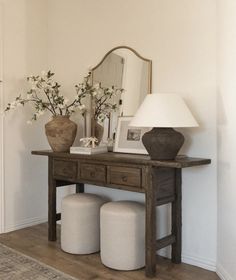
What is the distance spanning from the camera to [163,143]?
92.0 inches

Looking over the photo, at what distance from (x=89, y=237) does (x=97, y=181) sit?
487mm

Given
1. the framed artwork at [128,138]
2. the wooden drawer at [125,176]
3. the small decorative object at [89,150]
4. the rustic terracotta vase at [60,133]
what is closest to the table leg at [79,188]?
the rustic terracotta vase at [60,133]

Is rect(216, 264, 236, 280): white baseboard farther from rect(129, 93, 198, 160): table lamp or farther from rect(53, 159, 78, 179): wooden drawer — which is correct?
rect(53, 159, 78, 179): wooden drawer

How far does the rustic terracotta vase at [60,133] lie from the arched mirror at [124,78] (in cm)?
32

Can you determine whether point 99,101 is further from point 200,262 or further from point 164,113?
point 200,262

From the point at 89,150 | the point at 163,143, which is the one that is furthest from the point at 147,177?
the point at 89,150

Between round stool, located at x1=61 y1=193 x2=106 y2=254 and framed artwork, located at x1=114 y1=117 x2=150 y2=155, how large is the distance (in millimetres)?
520

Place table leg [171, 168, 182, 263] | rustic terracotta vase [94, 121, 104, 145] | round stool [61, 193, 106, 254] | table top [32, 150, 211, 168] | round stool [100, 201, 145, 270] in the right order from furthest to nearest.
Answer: rustic terracotta vase [94, 121, 104, 145], round stool [61, 193, 106, 254], table leg [171, 168, 182, 263], round stool [100, 201, 145, 270], table top [32, 150, 211, 168]

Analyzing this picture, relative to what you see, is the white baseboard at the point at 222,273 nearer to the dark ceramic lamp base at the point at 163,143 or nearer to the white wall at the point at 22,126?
the dark ceramic lamp base at the point at 163,143

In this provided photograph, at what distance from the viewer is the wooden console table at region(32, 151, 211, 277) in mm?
2367

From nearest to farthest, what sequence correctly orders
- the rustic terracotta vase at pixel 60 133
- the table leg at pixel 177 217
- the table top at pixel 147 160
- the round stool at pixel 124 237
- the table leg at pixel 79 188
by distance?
the table top at pixel 147 160 < the round stool at pixel 124 237 < the table leg at pixel 177 217 < the rustic terracotta vase at pixel 60 133 < the table leg at pixel 79 188

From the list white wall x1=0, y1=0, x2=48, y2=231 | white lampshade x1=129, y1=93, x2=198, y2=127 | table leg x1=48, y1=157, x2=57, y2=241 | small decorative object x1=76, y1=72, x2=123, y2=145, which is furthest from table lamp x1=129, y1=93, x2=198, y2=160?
white wall x1=0, y1=0, x2=48, y2=231

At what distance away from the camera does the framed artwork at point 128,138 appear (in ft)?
9.30

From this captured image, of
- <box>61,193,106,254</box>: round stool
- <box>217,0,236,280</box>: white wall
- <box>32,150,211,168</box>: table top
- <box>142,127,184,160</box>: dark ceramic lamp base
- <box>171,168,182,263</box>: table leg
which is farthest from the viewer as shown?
<box>61,193,106,254</box>: round stool
